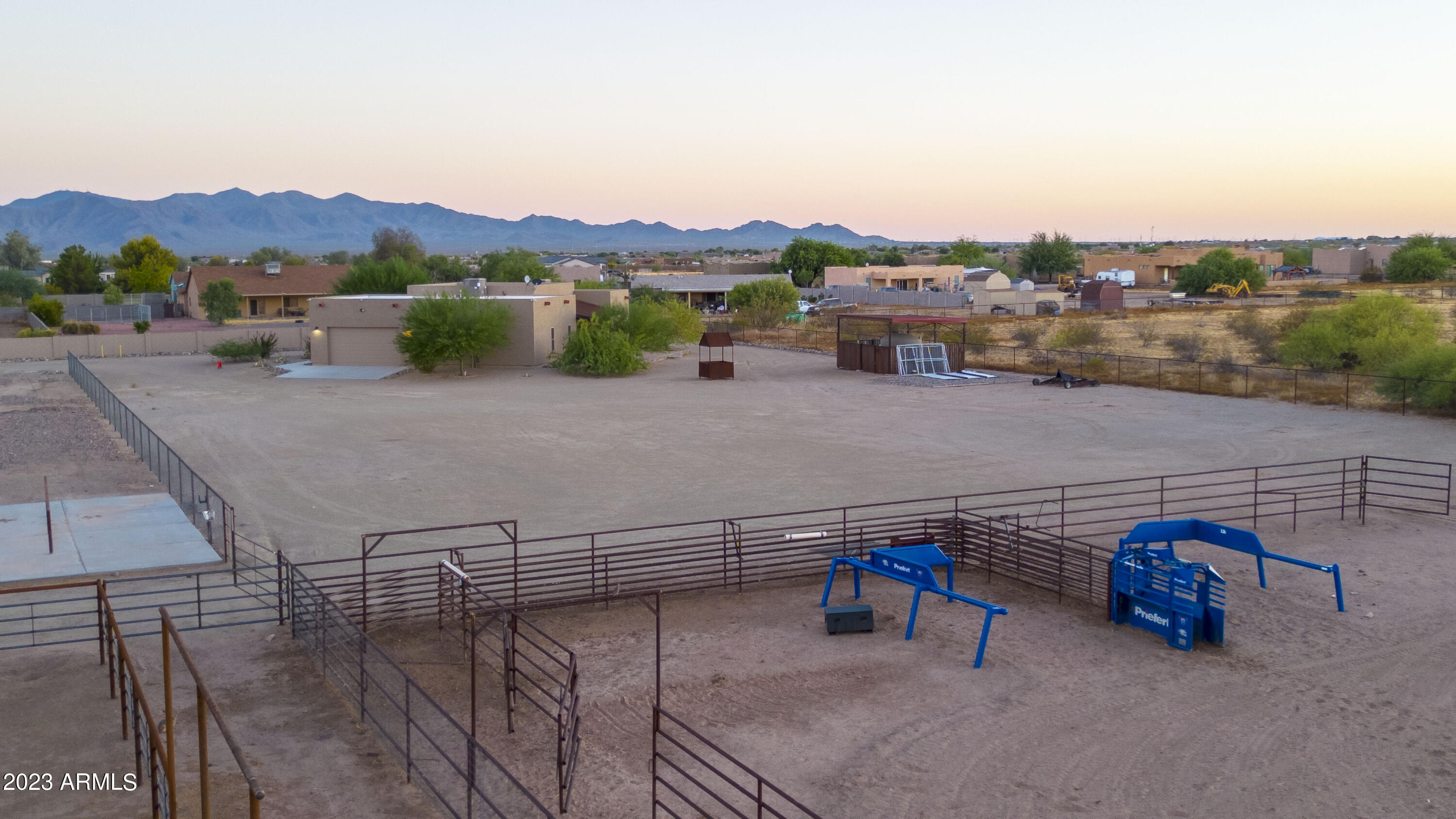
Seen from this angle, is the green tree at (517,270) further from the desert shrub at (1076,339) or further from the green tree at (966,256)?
the green tree at (966,256)

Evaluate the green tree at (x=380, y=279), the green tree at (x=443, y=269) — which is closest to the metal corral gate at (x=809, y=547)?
the green tree at (x=380, y=279)

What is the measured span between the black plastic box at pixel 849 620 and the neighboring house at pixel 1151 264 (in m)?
121

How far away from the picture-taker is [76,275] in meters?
107

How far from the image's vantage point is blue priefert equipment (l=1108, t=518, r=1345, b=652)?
1407cm

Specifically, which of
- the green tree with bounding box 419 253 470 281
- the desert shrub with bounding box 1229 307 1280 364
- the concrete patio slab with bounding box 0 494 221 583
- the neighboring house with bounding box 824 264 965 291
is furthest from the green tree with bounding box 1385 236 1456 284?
the concrete patio slab with bounding box 0 494 221 583

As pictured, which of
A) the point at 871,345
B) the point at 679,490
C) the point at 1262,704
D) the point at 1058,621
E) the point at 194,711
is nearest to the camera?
the point at 194,711

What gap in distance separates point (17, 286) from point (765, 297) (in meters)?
71.3

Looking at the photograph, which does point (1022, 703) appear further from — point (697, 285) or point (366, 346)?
point (697, 285)

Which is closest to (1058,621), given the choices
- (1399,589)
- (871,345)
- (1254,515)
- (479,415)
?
(1399,589)

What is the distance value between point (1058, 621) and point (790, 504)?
7.75 metres

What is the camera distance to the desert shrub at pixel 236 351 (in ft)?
184

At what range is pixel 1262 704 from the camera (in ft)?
40.0

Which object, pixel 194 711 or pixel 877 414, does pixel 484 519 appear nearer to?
pixel 194 711

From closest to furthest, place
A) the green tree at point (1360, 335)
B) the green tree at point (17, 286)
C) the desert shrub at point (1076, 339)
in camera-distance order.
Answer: the green tree at point (1360, 335)
the desert shrub at point (1076, 339)
the green tree at point (17, 286)
